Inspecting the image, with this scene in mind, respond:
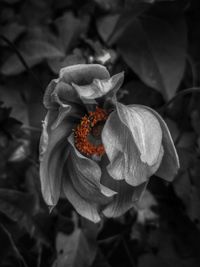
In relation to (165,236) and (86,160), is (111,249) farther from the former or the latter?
(86,160)

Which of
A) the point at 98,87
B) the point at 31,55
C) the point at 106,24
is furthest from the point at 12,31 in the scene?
the point at 98,87

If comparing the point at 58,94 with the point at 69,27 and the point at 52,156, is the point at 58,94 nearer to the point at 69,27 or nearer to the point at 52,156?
the point at 52,156

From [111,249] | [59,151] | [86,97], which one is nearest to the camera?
[86,97]

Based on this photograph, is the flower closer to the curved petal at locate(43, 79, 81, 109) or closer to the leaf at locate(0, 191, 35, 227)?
the curved petal at locate(43, 79, 81, 109)

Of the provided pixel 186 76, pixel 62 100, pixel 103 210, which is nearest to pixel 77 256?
pixel 103 210

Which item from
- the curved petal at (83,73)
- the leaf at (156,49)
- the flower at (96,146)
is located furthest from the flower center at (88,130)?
the leaf at (156,49)
